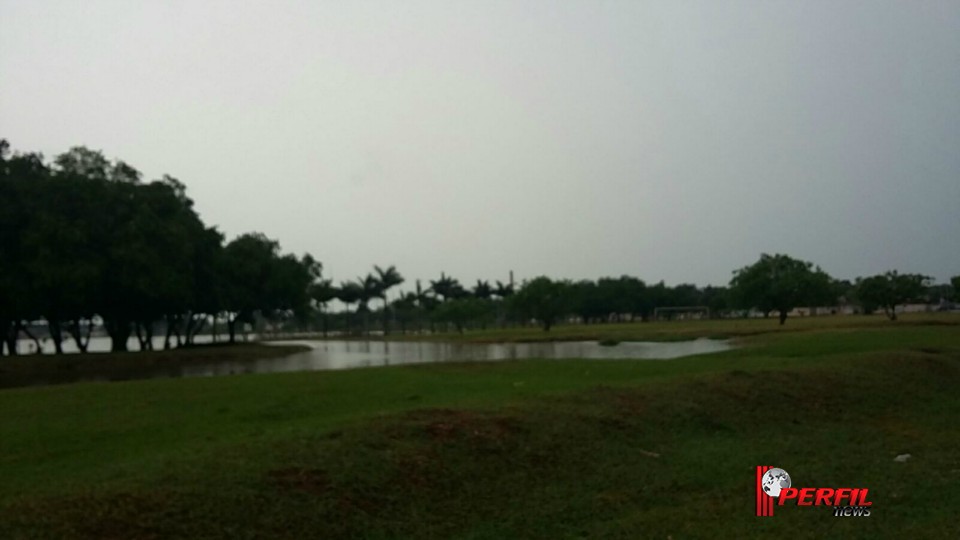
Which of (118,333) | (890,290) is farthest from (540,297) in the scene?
(118,333)

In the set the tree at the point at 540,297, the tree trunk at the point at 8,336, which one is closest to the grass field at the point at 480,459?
the tree trunk at the point at 8,336

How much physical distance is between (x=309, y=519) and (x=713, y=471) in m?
5.32

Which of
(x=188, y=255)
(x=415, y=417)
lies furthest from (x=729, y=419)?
(x=188, y=255)

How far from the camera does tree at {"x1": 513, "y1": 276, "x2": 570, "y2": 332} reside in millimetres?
88625

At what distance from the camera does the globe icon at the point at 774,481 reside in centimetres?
956

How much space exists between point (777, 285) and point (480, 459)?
213 ft

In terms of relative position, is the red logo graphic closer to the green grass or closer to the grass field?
the grass field

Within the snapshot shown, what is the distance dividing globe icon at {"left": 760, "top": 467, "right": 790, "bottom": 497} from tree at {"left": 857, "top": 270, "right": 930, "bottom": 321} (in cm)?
6421

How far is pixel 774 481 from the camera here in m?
9.95

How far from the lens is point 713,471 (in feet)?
36.0

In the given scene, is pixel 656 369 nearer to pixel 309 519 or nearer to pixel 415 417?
pixel 415 417

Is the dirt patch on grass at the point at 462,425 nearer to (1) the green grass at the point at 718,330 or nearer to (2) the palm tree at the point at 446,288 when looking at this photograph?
(1) the green grass at the point at 718,330

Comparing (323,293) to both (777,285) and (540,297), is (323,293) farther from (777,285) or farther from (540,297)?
(777,285)

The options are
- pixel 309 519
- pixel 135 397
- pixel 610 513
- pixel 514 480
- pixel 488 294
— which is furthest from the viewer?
pixel 488 294
